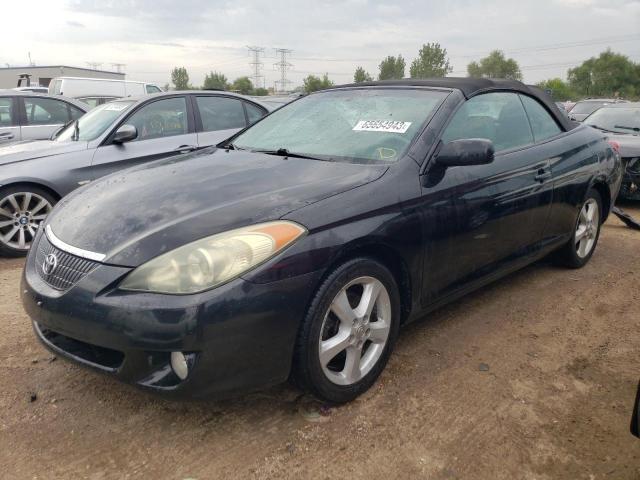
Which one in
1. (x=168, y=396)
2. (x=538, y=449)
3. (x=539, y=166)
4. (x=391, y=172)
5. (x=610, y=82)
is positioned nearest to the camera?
(x=168, y=396)

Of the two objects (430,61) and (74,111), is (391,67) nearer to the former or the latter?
(430,61)

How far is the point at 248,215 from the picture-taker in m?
2.31

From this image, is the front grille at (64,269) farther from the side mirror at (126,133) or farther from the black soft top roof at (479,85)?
the side mirror at (126,133)

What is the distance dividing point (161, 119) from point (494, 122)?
12.3 feet

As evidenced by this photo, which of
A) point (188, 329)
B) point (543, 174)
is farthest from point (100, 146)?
point (543, 174)

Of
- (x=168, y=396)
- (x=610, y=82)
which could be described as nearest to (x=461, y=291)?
(x=168, y=396)

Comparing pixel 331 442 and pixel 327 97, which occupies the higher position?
pixel 327 97

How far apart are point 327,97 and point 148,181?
1.49 m

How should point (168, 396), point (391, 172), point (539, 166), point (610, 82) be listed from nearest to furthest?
point (168, 396)
point (391, 172)
point (539, 166)
point (610, 82)

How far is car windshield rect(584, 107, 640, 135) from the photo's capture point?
315 inches

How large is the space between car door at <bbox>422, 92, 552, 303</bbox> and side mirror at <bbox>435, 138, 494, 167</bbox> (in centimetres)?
8

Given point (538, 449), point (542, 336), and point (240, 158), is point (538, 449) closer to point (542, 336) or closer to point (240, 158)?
point (542, 336)

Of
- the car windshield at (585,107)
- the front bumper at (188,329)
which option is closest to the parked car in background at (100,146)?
the front bumper at (188,329)

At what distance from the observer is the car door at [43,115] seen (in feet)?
25.1
